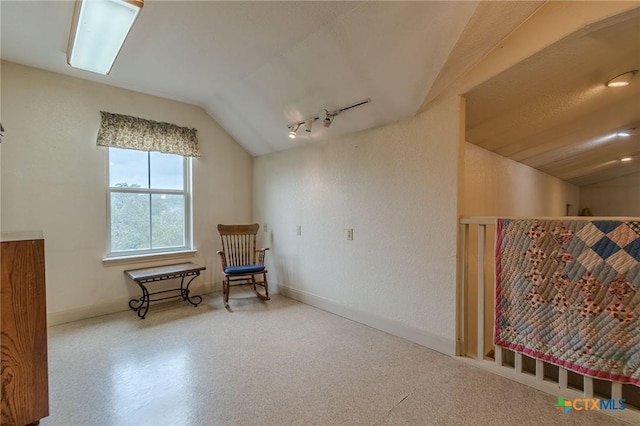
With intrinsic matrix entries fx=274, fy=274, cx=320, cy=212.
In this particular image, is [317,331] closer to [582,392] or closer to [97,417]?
[97,417]

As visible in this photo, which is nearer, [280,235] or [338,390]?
[338,390]

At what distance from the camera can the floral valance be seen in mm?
3178

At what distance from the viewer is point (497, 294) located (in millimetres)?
2090

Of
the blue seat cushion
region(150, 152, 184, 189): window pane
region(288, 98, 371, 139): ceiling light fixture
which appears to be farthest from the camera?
region(150, 152, 184, 189): window pane

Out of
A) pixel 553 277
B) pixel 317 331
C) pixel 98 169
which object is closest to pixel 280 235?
pixel 317 331

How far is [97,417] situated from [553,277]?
2.94m

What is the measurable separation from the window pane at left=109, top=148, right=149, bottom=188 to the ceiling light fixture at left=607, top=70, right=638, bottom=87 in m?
4.86

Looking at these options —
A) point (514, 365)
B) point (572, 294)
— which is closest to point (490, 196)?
point (572, 294)

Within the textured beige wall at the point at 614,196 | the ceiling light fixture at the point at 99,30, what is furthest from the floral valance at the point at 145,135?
the textured beige wall at the point at 614,196

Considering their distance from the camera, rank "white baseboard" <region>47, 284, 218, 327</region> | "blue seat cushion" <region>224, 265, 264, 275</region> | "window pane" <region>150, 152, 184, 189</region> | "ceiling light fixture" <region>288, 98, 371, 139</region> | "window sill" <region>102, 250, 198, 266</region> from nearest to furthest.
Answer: "ceiling light fixture" <region>288, 98, 371, 139</region> → "white baseboard" <region>47, 284, 218, 327</region> → "window sill" <region>102, 250, 198, 266</region> → "blue seat cushion" <region>224, 265, 264, 275</region> → "window pane" <region>150, 152, 184, 189</region>

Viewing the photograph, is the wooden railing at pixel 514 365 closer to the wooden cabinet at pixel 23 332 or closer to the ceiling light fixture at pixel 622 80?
the ceiling light fixture at pixel 622 80

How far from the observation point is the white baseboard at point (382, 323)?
2.34 meters

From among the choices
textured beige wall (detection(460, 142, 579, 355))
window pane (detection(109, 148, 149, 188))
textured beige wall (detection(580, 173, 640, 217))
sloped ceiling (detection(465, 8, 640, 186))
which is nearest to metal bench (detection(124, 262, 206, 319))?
window pane (detection(109, 148, 149, 188))

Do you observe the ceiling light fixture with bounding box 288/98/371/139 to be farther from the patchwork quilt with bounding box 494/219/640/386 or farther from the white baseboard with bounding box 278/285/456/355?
the white baseboard with bounding box 278/285/456/355
